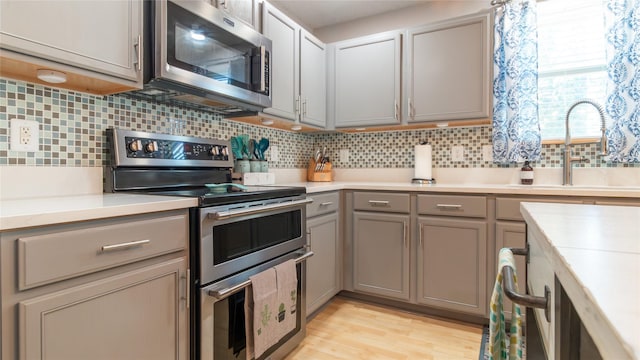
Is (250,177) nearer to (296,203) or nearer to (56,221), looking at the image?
(296,203)

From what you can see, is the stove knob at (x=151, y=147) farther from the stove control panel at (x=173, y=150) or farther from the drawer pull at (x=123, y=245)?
the drawer pull at (x=123, y=245)

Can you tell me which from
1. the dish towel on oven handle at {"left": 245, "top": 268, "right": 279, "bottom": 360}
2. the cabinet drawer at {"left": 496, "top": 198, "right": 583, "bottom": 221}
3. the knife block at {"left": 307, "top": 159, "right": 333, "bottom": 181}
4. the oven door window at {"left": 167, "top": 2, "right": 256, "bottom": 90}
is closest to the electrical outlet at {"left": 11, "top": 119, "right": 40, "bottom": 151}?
the oven door window at {"left": 167, "top": 2, "right": 256, "bottom": 90}

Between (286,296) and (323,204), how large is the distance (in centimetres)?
74

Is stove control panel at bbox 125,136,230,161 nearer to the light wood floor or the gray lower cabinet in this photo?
the gray lower cabinet

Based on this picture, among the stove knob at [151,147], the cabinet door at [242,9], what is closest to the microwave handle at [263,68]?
the cabinet door at [242,9]

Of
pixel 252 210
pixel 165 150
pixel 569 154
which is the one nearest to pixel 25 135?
pixel 165 150

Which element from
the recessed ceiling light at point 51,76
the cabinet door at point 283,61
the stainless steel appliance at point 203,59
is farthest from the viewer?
the cabinet door at point 283,61

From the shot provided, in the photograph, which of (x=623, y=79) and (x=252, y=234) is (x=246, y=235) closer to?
(x=252, y=234)

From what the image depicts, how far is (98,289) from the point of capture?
3.26ft

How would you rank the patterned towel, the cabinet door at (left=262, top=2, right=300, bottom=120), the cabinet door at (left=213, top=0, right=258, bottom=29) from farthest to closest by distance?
the cabinet door at (left=262, top=2, right=300, bottom=120) < the cabinet door at (left=213, top=0, right=258, bottom=29) < the patterned towel

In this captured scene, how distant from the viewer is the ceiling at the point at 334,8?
283 centimetres

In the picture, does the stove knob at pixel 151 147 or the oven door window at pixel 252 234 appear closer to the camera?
the oven door window at pixel 252 234

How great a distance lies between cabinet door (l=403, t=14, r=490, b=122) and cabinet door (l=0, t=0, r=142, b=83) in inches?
75.7

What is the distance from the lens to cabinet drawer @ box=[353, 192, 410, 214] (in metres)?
2.36
